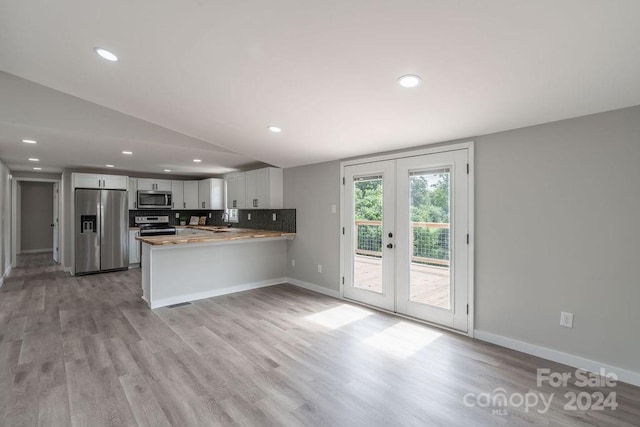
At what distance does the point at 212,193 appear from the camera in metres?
6.95

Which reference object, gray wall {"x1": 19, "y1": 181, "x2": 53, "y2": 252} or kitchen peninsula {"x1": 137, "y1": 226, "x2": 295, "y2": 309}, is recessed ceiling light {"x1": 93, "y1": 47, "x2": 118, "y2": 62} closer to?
kitchen peninsula {"x1": 137, "y1": 226, "x2": 295, "y2": 309}

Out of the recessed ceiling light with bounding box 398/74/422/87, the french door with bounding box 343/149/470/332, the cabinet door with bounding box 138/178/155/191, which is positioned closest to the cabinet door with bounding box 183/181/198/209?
the cabinet door with bounding box 138/178/155/191

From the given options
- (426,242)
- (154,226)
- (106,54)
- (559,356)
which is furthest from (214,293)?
(559,356)

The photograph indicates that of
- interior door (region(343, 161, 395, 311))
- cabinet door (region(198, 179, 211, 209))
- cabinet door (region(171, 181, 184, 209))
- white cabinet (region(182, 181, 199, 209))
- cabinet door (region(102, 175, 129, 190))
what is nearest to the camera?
interior door (region(343, 161, 395, 311))

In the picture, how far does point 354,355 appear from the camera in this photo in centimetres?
270

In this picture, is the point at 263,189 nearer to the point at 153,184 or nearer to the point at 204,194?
the point at 204,194

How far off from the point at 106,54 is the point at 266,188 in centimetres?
310

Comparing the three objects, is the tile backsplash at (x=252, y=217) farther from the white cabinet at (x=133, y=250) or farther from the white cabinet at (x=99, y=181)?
the white cabinet at (x=99, y=181)

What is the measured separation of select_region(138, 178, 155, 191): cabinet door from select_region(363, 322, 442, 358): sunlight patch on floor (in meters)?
6.27

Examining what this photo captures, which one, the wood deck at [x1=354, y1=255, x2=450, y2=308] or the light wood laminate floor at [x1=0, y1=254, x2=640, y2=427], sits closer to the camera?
the light wood laminate floor at [x1=0, y1=254, x2=640, y2=427]

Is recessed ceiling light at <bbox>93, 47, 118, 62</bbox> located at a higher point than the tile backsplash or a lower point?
higher

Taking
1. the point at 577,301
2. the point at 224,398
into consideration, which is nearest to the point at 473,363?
the point at 577,301

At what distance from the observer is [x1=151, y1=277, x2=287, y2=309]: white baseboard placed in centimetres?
406

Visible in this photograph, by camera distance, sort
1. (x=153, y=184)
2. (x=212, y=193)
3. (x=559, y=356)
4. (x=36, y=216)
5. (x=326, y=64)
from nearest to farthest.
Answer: (x=326, y=64), (x=559, y=356), (x=212, y=193), (x=153, y=184), (x=36, y=216)
